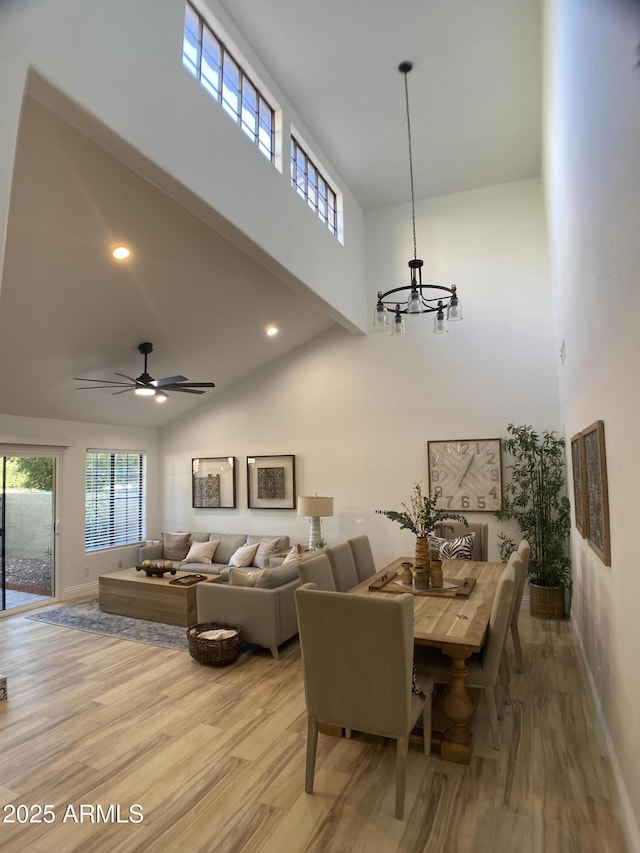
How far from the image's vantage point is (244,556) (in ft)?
→ 21.2

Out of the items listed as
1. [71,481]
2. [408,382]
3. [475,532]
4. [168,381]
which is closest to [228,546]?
[71,481]

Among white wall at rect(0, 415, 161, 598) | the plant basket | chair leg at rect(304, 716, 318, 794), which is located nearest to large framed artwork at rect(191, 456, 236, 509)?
white wall at rect(0, 415, 161, 598)

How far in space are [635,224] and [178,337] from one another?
4743mm

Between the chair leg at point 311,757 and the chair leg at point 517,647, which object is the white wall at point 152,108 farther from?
the chair leg at point 517,647

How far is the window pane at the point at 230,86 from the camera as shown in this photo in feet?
12.6

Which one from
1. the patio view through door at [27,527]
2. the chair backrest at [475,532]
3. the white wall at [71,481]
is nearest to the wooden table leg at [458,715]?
the chair backrest at [475,532]

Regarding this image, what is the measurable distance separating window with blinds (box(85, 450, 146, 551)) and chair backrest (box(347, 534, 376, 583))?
4.39m

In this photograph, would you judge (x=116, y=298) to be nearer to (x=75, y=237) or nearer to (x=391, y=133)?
(x=75, y=237)

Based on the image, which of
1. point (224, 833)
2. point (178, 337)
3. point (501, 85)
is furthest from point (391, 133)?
point (224, 833)

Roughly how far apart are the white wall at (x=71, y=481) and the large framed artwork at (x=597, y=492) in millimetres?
6064

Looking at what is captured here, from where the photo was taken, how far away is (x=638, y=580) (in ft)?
6.08

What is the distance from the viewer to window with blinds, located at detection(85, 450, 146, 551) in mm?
6973

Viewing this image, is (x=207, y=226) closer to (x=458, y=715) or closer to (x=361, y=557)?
(x=361, y=557)

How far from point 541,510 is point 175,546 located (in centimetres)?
500
